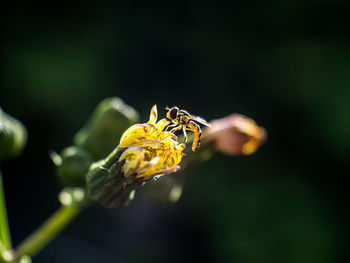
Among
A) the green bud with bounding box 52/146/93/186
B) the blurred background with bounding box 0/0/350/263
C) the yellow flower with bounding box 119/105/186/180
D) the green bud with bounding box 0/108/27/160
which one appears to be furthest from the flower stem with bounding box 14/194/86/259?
the blurred background with bounding box 0/0/350/263

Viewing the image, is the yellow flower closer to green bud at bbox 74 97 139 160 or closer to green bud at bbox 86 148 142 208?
green bud at bbox 86 148 142 208

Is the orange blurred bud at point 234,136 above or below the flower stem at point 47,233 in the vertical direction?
above

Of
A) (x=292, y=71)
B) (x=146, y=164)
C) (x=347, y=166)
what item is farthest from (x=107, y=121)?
(x=347, y=166)

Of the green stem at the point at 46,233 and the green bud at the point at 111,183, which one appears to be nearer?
the green bud at the point at 111,183

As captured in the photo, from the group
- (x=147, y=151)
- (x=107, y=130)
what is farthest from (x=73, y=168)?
(x=147, y=151)

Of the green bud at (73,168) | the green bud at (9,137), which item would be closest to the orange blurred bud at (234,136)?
the green bud at (73,168)

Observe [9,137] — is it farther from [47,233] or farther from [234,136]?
[234,136]

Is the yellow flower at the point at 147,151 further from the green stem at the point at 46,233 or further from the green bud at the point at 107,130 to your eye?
the green bud at the point at 107,130

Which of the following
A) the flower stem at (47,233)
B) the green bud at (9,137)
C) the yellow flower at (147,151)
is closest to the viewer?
the yellow flower at (147,151)
